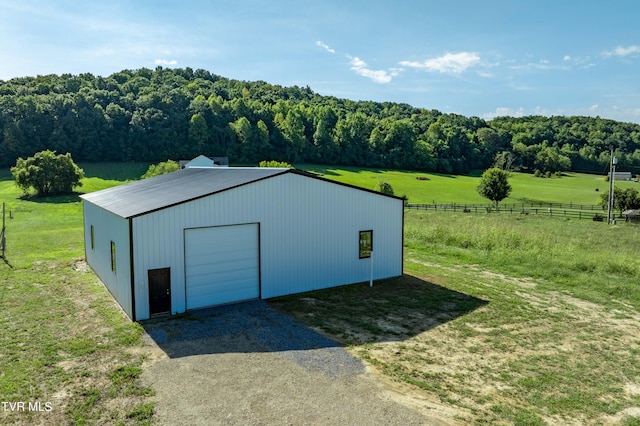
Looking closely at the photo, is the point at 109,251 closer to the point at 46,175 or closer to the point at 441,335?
the point at 441,335

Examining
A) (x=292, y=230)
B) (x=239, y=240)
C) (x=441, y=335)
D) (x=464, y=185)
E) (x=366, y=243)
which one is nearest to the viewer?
(x=441, y=335)

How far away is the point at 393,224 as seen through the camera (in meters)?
16.8

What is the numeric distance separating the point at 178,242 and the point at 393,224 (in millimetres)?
8265

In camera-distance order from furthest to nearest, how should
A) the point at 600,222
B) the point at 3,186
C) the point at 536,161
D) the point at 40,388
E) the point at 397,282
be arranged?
the point at 536,161
the point at 3,186
the point at 600,222
the point at 397,282
the point at 40,388

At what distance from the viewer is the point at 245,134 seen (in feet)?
281

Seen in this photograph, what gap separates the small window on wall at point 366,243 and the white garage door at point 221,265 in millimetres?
4284

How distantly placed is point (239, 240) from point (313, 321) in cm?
352

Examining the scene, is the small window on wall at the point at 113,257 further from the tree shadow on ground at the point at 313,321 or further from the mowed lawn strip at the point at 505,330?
the mowed lawn strip at the point at 505,330

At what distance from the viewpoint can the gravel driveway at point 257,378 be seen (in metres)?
7.16

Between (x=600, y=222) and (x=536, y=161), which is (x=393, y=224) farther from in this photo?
(x=536, y=161)

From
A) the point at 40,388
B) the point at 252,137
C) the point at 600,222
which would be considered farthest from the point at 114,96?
the point at 40,388

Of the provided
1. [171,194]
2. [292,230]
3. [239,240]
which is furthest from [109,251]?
[292,230]

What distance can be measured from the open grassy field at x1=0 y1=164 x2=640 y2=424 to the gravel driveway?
1.41ft

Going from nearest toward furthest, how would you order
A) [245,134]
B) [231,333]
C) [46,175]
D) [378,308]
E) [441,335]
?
[231,333] < [441,335] < [378,308] < [46,175] < [245,134]
